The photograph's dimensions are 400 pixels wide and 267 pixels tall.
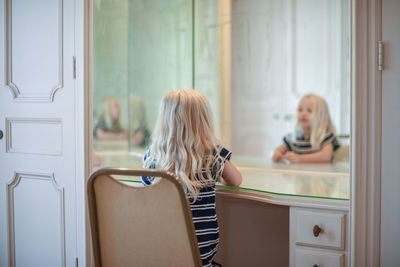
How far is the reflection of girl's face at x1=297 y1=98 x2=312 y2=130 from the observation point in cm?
289

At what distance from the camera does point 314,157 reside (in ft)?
7.36

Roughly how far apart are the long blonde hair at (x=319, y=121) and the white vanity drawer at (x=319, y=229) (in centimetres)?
115

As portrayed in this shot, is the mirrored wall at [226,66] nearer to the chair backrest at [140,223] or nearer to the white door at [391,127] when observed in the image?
the white door at [391,127]

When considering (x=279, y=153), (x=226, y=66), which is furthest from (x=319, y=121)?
(x=226, y=66)

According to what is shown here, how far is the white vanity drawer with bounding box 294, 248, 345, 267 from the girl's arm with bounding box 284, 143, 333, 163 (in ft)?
2.93

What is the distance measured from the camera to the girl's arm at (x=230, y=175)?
1453mm

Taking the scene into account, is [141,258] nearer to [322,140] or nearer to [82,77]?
[82,77]

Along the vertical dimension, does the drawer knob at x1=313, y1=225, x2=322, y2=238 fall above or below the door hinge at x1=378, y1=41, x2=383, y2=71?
below

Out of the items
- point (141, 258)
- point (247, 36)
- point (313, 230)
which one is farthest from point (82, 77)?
point (247, 36)

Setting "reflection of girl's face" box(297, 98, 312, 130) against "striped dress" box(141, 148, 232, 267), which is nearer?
"striped dress" box(141, 148, 232, 267)

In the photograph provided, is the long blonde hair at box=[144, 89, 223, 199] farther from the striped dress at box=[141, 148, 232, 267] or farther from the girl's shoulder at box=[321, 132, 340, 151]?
the girl's shoulder at box=[321, 132, 340, 151]

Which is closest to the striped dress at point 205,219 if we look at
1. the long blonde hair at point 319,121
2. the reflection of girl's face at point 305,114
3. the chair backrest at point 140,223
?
the chair backrest at point 140,223

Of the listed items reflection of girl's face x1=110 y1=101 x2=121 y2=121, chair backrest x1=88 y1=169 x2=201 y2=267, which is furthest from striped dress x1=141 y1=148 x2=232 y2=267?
reflection of girl's face x1=110 y1=101 x2=121 y2=121

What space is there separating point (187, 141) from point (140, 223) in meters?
0.35
